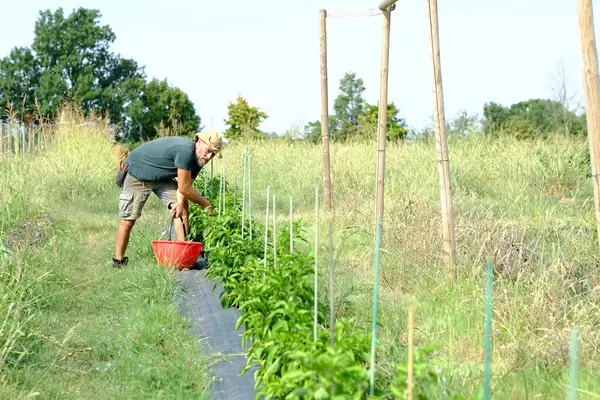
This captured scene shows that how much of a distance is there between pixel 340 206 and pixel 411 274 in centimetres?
345

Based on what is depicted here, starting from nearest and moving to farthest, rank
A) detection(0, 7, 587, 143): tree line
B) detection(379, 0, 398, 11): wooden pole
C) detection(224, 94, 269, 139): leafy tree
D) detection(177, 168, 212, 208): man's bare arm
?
detection(379, 0, 398, 11): wooden pole → detection(177, 168, 212, 208): man's bare arm → detection(224, 94, 269, 139): leafy tree → detection(0, 7, 587, 143): tree line

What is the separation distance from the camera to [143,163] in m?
7.17

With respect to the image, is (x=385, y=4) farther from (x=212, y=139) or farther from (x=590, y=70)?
(x=590, y=70)

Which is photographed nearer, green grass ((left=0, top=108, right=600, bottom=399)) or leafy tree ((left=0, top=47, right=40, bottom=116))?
green grass ((left=0, top=108, right=600, bottom=399))

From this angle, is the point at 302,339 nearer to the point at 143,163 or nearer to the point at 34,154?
the point at 143,163

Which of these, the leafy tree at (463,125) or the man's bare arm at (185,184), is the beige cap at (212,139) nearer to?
the man's bare arm at (185,184)

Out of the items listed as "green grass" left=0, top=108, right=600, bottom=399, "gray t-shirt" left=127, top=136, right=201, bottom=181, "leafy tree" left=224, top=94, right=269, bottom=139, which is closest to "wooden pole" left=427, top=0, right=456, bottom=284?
"green grass" left=0, top=108, right=600, bottom=399

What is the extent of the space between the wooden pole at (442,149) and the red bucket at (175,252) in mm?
2315

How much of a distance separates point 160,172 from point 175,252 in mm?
940

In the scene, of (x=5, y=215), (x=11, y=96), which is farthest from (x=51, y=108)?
(x=5, y=215)

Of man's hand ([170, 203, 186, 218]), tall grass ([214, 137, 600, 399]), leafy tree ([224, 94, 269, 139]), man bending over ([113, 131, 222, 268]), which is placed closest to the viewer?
tall grass ([214, 137, 600, 399])

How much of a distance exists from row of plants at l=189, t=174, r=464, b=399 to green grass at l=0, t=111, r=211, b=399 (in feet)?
1.56

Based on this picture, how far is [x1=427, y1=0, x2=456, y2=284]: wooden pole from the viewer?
546 centimetres

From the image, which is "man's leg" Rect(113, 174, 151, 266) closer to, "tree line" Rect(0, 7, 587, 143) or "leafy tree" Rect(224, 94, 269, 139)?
"leafy tree" Rect(224, 94, 269, 139)
